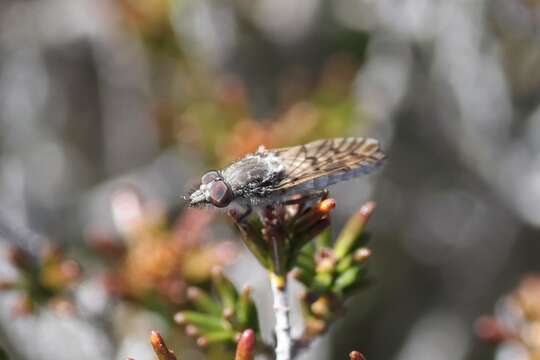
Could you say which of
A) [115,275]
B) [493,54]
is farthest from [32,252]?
[493,54]

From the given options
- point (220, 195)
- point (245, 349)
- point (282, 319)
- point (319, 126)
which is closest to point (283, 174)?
point (220, 195)

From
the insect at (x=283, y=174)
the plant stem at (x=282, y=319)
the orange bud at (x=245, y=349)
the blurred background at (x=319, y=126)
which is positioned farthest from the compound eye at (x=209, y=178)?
the blurred background at (x=319, y=126)

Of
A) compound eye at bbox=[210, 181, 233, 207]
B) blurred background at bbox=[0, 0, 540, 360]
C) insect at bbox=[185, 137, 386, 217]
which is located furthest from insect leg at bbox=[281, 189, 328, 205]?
blurred background at bbox=[0, 0, 540, 360]

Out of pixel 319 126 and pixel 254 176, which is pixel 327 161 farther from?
pixel 319 126

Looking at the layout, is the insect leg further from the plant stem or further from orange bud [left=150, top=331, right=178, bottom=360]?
orange bud [left=150, top=331, right=178, bottom=360]

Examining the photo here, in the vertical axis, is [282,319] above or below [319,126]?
above

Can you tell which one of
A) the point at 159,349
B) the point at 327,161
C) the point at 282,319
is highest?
the point at 327,161
